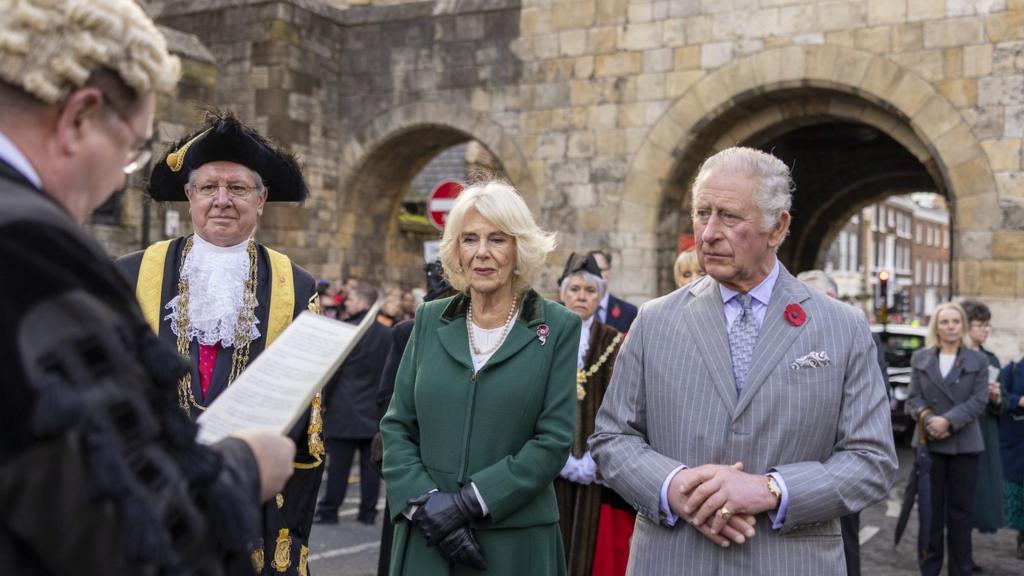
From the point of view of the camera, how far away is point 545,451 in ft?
10.5

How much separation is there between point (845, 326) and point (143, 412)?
2.02 metres

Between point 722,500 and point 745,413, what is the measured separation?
0.87ft

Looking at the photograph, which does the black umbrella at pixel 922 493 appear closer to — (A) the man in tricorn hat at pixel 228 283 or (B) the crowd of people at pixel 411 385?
(B) the crowd of people at pixel 411 385

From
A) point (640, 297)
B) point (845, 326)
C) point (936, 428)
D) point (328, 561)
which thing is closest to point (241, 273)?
point (845, 326)

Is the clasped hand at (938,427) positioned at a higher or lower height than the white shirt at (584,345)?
lower

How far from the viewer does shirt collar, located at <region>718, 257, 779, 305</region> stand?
2.88 metres

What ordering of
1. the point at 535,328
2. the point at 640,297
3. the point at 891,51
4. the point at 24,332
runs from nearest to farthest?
the point at 24,332 < the point at 535,328 < the point at 891,51 < the point at 640,297

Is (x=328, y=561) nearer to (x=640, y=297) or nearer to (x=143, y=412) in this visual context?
(x=143, y=412)

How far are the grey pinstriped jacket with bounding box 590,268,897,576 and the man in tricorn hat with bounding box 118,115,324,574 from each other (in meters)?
1.11

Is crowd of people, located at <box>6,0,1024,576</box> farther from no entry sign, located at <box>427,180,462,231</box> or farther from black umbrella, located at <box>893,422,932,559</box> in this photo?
no entry sign, located at <box>427,180,462,231</box>

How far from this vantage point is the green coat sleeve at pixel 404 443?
10.5ft

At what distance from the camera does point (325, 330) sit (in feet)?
6.27

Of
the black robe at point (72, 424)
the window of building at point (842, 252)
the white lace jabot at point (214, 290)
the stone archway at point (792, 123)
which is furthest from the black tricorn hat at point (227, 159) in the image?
the window of building at point (842, 252)

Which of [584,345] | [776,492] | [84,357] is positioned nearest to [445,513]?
[776,492]
